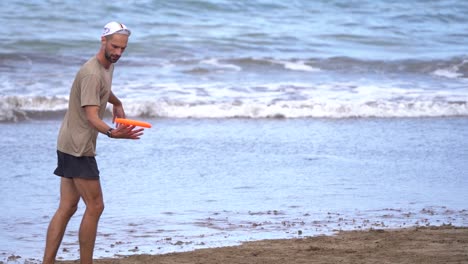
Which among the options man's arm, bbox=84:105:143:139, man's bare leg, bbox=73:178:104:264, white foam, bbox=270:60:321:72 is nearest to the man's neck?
man's arm, bbox=84:105:143:139

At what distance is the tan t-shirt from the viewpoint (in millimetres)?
5188

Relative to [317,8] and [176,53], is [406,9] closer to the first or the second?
[317,8]

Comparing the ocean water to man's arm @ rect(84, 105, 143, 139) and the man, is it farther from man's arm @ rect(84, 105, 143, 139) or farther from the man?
man's arm @ rect(84, 105, 143, 139)

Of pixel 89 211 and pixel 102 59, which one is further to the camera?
pixel 89 211

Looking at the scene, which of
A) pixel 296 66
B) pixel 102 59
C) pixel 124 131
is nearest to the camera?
pixel 124 131

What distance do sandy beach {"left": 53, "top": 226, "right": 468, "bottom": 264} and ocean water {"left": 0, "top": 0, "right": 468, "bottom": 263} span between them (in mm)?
277

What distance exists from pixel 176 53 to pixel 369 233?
Result: 12.0 meters

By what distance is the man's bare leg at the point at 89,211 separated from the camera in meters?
5.41

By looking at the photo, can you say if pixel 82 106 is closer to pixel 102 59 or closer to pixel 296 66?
pixel 102 59

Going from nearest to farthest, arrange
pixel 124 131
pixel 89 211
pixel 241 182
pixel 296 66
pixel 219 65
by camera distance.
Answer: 1. pixel 124 131
2. pixel 89 211
3. pixel 241 182
4. pixel 219 65
5. pixel 296 66

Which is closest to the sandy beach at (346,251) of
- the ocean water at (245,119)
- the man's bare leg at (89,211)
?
the ocean water at (245,119)

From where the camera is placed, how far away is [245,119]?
13.0m

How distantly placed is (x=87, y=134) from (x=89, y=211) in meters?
0.45

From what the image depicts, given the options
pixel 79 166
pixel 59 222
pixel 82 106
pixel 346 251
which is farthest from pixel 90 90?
pixel 346 251
